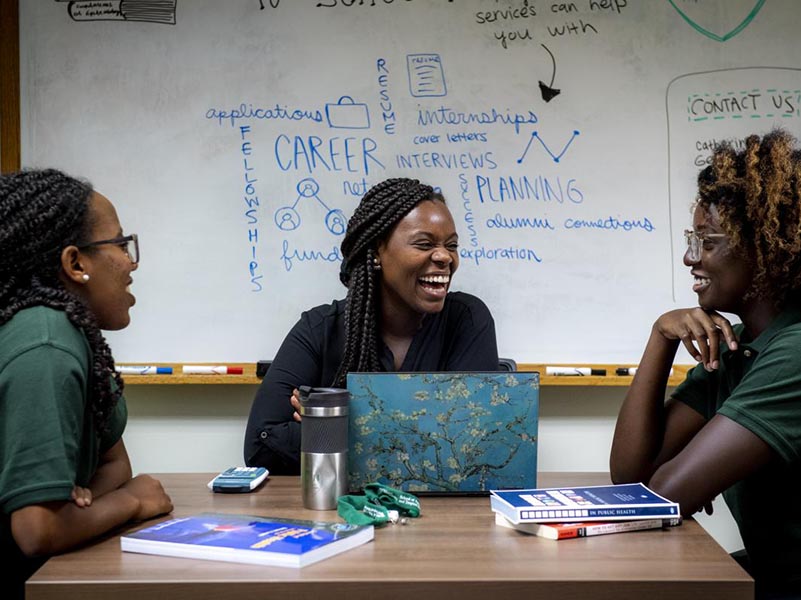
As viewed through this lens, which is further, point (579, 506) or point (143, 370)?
point (143, 370)

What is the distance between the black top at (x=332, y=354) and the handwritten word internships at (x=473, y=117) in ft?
2.41

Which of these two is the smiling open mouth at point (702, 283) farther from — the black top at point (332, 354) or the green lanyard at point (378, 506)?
the green lanyard at point (378, 506)

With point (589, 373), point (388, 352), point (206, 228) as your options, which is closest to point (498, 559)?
point (388, 352)

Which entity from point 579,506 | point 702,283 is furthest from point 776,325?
point 579,506

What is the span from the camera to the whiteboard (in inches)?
111

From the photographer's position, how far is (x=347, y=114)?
2.83m

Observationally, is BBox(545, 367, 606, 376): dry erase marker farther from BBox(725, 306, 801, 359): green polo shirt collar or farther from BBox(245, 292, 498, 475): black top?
BBox(725, 306, 801, 359): green polo shirt collar

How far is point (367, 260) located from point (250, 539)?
3.75 ft

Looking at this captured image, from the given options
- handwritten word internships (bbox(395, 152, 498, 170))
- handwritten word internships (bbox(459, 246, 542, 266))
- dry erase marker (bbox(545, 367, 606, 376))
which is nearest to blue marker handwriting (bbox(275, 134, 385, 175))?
handwritten word internships (bbox(395, 152, 498, 170))

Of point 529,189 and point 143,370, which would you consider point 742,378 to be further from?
point 143,370

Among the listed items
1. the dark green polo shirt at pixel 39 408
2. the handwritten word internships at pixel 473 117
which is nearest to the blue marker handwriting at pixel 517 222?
the handwritten word internships at pixel 473 117

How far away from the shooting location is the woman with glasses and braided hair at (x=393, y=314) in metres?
2.26

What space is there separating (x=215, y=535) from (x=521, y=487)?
627 mm

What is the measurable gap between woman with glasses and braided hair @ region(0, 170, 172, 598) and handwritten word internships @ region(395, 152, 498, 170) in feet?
4.57
